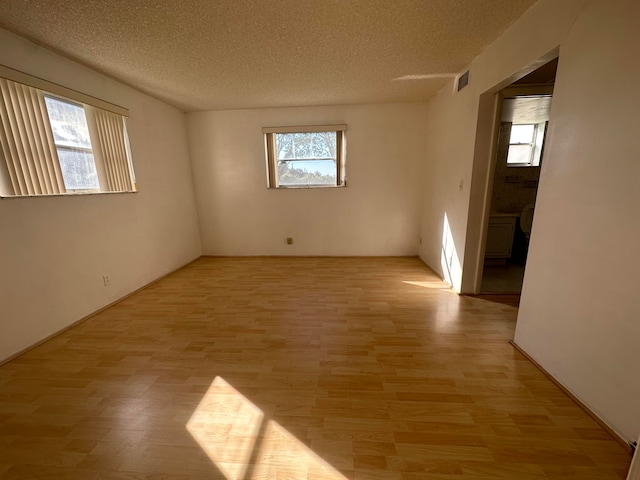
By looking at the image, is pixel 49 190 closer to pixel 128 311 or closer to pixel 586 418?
pixel 128 311

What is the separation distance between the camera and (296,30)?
6.61 feet

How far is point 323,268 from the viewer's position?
398cm

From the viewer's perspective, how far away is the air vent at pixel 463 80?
2.72 metres

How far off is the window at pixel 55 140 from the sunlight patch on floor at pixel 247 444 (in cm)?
239

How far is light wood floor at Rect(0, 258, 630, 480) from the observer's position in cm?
116

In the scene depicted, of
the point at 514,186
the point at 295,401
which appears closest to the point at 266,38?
the point at 295,401

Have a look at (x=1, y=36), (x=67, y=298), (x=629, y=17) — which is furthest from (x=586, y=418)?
(x=1, y=36)

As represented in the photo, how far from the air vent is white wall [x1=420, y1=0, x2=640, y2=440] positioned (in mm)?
728

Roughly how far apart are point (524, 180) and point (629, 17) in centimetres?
370

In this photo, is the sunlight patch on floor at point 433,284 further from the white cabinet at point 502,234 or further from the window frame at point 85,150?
the window frame at point 85,150

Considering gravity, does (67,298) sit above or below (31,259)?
below

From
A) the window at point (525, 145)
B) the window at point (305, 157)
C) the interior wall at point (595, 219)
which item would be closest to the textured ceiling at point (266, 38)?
the interior wall at point (595, 219)

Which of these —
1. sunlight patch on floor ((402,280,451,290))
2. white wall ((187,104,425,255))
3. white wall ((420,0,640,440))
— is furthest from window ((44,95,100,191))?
white wall ((420,0,640,440))

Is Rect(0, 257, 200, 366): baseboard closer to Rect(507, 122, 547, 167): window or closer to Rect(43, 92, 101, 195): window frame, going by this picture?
Rect(43, 92, 101, 195): window frame
